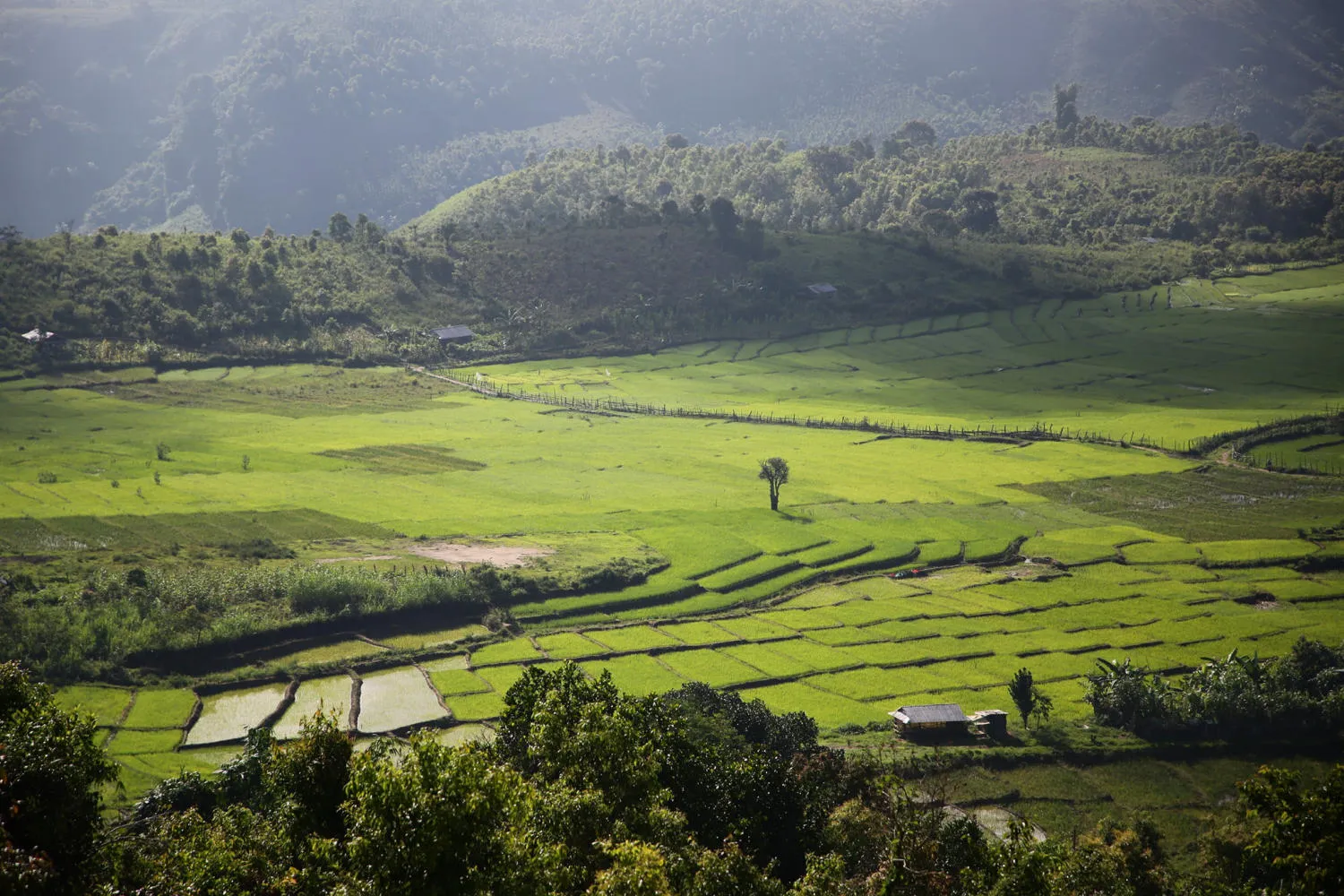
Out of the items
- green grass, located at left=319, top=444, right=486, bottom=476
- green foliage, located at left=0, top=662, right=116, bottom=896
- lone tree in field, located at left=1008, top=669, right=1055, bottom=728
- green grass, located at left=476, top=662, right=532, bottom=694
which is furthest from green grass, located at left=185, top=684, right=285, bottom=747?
green grass, located at left=319, top=444, right=486, bottom=476

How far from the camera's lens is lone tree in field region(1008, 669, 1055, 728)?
6469cm

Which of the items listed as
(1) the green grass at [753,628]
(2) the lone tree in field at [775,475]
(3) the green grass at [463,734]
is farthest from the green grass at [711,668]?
(2) the lone tree in field at [775,475]

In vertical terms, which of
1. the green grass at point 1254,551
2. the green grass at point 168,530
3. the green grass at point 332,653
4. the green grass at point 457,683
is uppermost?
the green grass at point 1254,551

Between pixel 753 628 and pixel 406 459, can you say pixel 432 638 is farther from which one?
pixel 406 459

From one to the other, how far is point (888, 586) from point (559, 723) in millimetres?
48111

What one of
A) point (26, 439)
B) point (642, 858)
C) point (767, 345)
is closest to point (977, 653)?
point (642, 858)

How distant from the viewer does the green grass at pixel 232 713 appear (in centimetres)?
6200

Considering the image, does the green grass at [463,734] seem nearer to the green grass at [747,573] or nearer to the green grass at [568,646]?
the green grass at [568,646]

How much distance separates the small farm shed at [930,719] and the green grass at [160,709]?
3752 cm

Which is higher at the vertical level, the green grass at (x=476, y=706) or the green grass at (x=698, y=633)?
the green grass at (x=698, y=633)

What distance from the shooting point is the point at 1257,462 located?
382 feet

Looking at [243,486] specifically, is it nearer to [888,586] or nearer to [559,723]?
[888,586]

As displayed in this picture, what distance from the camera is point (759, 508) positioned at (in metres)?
105

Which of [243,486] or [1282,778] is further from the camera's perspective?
[243,486]
